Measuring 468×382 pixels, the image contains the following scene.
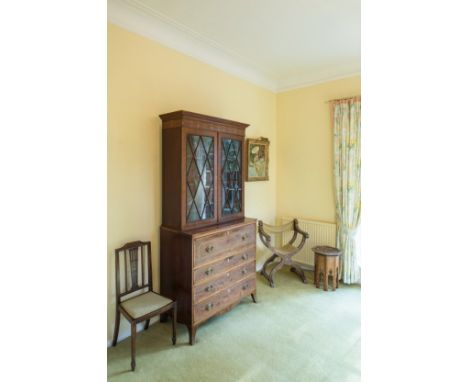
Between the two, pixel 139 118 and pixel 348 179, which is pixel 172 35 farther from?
pixel 348 179

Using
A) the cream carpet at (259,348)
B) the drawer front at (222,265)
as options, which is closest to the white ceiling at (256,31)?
the drawer front at (222,265)

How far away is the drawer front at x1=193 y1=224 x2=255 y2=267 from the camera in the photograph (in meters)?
2.37

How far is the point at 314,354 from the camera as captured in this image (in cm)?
216

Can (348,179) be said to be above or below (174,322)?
above

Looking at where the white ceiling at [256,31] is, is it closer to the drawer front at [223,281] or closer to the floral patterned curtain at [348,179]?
the floral patterned curtain at [348,179]

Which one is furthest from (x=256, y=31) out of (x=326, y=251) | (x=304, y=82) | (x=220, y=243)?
(x=326, y=251)

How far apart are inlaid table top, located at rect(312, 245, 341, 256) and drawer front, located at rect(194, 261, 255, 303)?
100 cm

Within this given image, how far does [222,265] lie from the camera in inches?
102

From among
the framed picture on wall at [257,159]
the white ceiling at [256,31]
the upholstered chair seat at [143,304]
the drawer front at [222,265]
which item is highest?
the white ceiling at [256,31]

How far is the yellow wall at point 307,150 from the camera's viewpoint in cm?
379

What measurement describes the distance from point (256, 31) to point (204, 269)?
245 cm

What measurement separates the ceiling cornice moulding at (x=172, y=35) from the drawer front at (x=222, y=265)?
2.20 meters

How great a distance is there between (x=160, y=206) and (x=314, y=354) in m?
1.89
